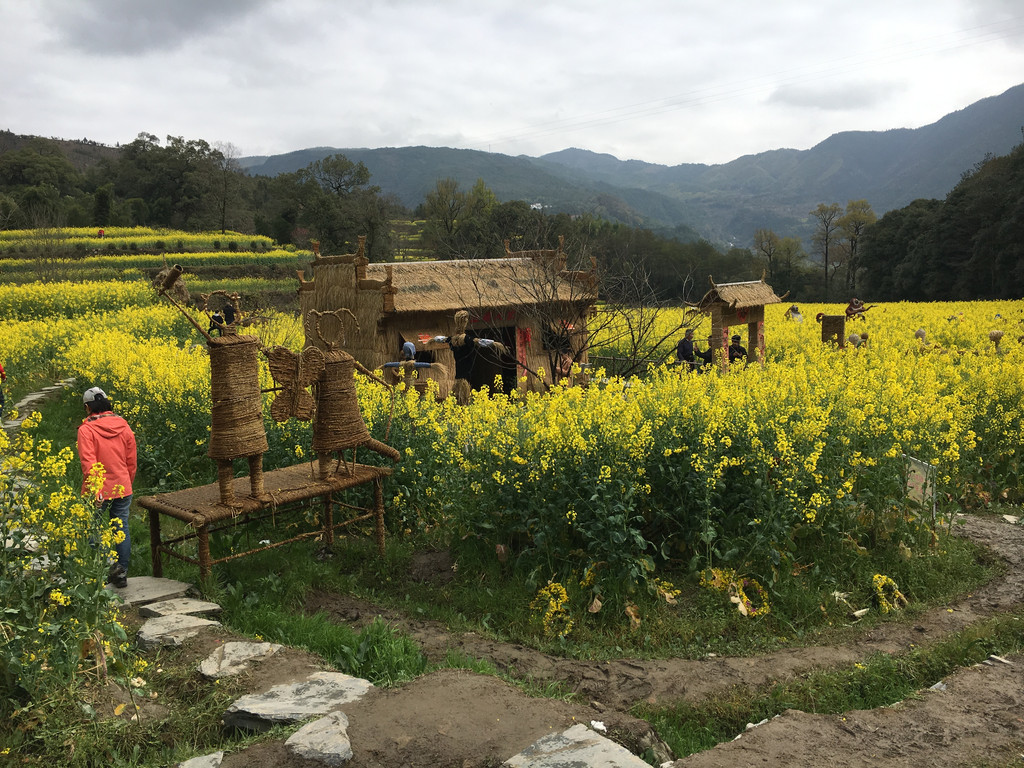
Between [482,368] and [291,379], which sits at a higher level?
[291,379]

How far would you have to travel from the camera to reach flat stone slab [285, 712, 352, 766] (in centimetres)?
367

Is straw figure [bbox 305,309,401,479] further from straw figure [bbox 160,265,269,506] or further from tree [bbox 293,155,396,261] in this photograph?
tree [bbox 293,155,396,261]

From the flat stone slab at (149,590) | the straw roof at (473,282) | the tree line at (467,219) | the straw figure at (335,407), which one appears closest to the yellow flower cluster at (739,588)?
the straw figure at (335,407)

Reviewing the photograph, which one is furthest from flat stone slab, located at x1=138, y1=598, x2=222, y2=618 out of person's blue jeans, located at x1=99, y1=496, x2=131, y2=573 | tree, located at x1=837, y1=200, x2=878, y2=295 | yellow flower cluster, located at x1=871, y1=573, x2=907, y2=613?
tree, located at x1=837, y1=200, x2=878, y2=295

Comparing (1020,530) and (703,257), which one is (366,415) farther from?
(703,257)

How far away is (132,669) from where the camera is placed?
4668 mm

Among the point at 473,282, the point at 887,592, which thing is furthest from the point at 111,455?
the point at 473,282

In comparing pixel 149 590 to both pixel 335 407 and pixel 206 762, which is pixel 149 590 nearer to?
pixel 335 407

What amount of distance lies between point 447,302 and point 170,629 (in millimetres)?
10178

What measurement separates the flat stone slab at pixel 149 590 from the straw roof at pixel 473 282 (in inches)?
326

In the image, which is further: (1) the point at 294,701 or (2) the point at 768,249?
(2) the point at 768,249

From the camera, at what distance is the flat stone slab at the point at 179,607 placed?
564 cm

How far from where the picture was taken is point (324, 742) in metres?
3.76

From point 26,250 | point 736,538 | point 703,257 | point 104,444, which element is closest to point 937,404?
point 736,538
